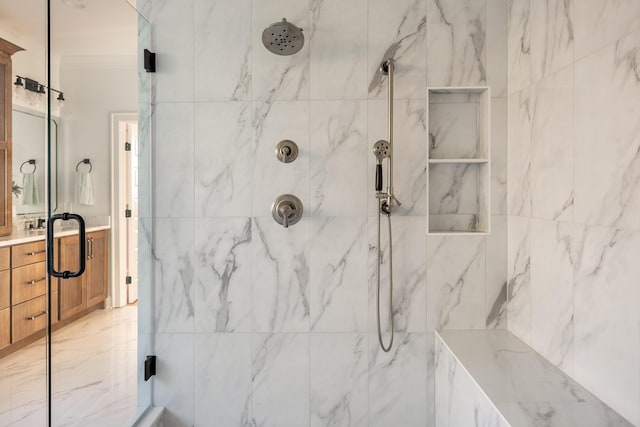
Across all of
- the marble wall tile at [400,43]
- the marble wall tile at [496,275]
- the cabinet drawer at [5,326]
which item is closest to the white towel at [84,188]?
the cabinet drawer at [5,326]

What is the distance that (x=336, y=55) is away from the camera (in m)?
1.85

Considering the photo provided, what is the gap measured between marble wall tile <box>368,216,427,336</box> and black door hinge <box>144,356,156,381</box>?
101cm

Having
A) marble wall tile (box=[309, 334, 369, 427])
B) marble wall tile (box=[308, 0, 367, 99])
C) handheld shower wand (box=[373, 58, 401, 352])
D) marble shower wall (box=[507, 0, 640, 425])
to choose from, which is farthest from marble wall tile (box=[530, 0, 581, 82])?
marble wall tile (box=[309, 334, 369, 427])

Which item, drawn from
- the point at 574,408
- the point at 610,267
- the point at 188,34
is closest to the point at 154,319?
the point at 188,34

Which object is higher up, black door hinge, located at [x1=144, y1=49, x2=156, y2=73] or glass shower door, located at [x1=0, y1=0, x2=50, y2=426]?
black door hinge, located at [x1=144, y1=49, x2=156, y2=73]

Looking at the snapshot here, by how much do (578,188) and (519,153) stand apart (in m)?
0.43

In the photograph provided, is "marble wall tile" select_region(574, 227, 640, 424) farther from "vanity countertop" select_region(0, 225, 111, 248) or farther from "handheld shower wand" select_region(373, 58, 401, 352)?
"vanity countertop" select_region(0, 225, 111, 248)

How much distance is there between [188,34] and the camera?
1871mm

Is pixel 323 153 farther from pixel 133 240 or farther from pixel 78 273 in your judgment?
pixel 78 273

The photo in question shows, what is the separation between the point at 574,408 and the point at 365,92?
55.5 inches

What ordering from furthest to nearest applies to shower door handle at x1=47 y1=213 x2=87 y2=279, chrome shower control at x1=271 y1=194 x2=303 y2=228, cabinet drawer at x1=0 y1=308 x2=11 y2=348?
chrome shower control at x1=271 y1=194 x2=303 y2=228 < shower door handle at x1=47 y1=213 x2=87 y2=279 < cabinet drawer at x1=0 y1=308 x2=11 y2=348

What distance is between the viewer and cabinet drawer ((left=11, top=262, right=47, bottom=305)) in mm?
1195

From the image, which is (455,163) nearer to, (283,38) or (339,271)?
(339,271)

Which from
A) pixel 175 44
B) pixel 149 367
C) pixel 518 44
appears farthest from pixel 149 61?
pixel 518 44
